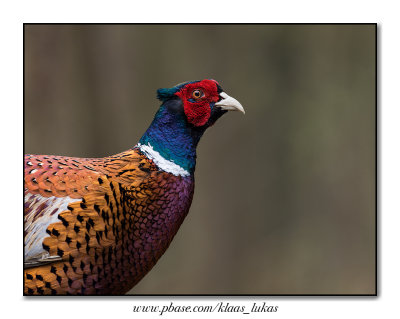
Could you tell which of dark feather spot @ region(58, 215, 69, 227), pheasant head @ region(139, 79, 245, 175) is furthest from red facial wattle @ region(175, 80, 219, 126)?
dark feather spot @ region(58, 215, 69, 227)

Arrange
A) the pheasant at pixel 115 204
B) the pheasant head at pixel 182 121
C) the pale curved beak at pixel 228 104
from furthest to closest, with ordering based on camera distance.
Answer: the pale curved beak at pixel 228 104 < the pheasant head at pixel 182 121 < the pheasant at pixel 115 204

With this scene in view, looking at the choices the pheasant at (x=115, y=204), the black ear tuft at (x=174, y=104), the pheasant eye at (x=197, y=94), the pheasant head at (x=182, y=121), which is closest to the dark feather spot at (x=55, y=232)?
the pheasant at (x=115, y=204)

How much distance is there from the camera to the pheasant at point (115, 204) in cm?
249

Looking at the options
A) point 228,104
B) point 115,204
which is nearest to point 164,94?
point 228,104

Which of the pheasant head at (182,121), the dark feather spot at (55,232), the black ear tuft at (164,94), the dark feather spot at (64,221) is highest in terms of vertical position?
the black ear tuft at (164,94)

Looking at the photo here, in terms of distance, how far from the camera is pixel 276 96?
6449 millimetres

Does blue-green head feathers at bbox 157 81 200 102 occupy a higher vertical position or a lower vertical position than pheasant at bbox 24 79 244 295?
higher

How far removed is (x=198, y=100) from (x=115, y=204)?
789 mm

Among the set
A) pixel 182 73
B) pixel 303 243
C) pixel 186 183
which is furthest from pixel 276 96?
pixel 186 183

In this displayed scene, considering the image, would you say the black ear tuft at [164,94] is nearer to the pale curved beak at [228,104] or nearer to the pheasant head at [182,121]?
the pheasant head at [182,121]

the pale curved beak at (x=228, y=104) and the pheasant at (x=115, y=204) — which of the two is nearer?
the pheasant at (x=115, y=204)

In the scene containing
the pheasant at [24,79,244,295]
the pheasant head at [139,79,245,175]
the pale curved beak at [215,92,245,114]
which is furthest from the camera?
the pale curved beak at [215,92,245,114]

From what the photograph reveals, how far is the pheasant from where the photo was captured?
2488 mm

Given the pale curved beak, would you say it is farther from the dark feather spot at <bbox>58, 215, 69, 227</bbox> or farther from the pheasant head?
the dark feather spot at <bbox>58, 215, 69, 227</bbox>
